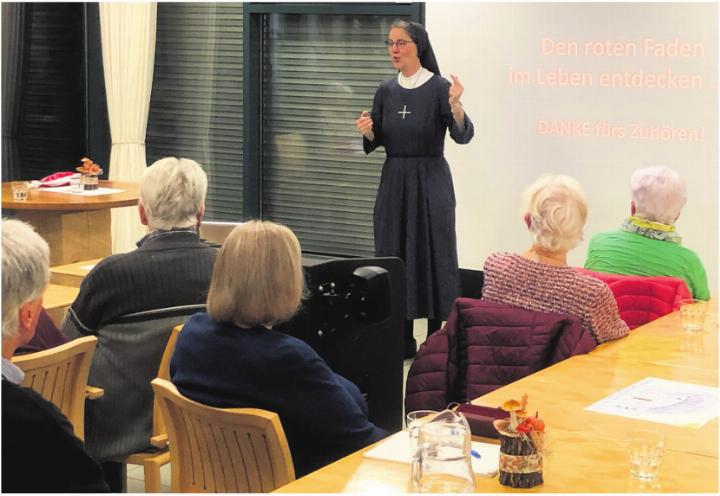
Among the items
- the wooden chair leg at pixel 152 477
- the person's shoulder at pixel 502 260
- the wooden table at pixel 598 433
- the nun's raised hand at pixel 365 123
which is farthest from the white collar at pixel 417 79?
the wooden chair leg at pixel 152 477

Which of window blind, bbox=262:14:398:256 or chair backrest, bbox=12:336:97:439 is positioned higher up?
window blind, bbox=262:14:398:256

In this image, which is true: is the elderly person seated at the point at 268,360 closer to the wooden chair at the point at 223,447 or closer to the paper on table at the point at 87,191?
the wooden chair at the point at 223,447

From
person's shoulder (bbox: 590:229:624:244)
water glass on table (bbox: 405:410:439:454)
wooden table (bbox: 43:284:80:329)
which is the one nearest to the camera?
water glass on table (bbox: 405:410:439:454)

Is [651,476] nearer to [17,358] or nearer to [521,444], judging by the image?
[521,444]

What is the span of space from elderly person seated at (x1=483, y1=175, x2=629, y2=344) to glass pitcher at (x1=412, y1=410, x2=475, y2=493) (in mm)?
1311

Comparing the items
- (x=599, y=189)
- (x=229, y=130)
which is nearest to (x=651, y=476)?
(x=599, y=189)

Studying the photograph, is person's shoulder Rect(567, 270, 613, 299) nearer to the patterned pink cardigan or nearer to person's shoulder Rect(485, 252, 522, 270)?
the patterned pink cardigan

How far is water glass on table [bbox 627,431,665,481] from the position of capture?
2.48 metres

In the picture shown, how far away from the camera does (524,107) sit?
666cm

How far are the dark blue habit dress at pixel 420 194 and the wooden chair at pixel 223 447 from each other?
3.12 metres

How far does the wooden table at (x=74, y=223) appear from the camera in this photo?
617 cm

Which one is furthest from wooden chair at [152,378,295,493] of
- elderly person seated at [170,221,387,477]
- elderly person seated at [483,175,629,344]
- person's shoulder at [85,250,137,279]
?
elderly person seated at [483,175,629,344]

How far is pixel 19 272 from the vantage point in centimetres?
245

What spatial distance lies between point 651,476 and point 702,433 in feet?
1.31
